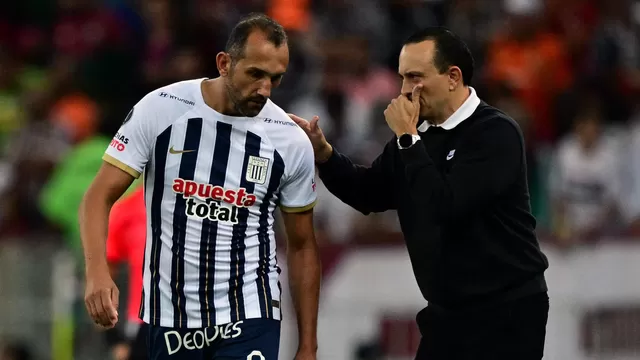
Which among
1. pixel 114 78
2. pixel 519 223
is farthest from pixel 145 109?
pixel 114 78

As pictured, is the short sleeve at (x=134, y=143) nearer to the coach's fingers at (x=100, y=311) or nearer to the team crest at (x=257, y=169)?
the team crest at (x=257, y=169)

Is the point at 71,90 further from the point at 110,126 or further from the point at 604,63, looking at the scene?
the point at 604,63

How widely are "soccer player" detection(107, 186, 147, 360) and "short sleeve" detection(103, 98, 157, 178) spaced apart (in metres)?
1.72

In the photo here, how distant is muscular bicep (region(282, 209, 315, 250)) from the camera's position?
6.24 metres

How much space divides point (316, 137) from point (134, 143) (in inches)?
42.4

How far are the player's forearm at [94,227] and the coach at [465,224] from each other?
55.0 inches

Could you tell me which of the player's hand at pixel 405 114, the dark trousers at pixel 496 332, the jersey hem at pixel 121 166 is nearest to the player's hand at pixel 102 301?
the jersey hem at pixel 121 166

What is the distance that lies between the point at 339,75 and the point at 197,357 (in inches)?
265

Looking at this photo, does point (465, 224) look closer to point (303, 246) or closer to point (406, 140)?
point (406, 140)

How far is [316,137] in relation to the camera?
6.54 m

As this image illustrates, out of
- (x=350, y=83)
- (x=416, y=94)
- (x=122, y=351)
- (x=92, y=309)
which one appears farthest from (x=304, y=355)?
(x=350, y=83)

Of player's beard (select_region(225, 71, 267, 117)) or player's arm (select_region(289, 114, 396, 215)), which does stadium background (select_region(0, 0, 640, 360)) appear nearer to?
player's arm (select_region(289, 114, 396, 215))

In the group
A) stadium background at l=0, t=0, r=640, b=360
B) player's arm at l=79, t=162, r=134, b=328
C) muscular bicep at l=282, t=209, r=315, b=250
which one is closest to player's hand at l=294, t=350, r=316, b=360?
muscular bicep at l=282, t=209, r=315, b=250

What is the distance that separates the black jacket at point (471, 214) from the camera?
5.86m
